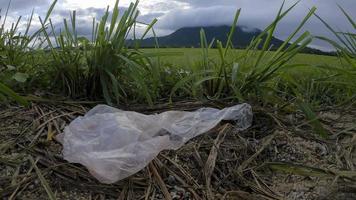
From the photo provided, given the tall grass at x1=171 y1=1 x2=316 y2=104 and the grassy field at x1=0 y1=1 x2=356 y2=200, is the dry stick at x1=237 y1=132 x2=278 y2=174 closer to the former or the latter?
the grassy field at x1=0 y1=1 x2=356 y2=200

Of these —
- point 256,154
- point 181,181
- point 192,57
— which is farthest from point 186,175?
point 192,57

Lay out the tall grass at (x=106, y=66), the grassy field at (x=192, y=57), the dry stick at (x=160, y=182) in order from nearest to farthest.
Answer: the dry stick at (x=160, y=182) → the tall grass at (x=106, y=66) → the grassy field at (x=192, y=57)

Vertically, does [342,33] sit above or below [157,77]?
above

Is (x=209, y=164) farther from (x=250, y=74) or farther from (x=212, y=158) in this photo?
(x=250, y=74)

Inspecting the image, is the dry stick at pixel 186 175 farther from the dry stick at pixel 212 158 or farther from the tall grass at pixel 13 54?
the tall grass at pixel 13 54

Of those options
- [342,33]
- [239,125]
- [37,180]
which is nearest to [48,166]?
[37,180]

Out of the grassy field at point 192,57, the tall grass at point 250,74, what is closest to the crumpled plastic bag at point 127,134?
the tall grass at point 250,74

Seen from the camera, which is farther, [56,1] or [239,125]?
[56,1]

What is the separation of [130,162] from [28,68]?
89cm

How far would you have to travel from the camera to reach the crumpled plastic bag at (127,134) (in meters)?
1.28

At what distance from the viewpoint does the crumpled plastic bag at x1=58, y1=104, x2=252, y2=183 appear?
128 cm

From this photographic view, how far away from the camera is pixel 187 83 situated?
2055 millimetres

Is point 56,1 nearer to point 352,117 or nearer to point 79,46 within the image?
point 79,46

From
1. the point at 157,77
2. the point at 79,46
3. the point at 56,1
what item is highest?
the point at 56,1
